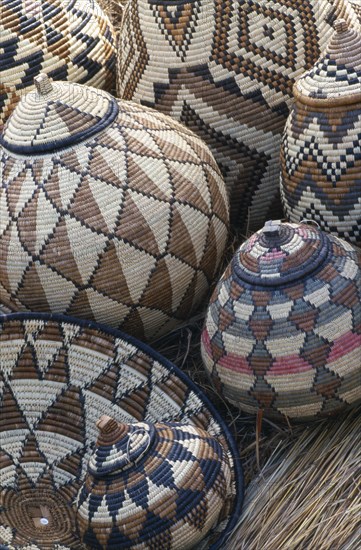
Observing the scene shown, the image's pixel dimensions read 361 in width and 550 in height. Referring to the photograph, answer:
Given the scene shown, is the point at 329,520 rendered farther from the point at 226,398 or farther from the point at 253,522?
the point at 226,398

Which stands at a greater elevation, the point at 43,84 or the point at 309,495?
the point at 43,84

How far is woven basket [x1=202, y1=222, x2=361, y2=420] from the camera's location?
2309 millimetres

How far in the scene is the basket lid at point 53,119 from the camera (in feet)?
8.50

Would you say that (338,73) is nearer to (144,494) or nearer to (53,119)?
(53,119)

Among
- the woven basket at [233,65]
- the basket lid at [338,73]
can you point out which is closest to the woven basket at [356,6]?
the woven basket at [233,65]

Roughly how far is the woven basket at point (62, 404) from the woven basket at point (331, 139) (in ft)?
1.74

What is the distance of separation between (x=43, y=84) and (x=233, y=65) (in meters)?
0.51

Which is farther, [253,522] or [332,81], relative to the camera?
[332,81]

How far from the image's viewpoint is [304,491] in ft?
7.75

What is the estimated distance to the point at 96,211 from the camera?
8.38 feet

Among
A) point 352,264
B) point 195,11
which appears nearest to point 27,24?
point 195,11

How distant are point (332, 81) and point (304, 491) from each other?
0.94 meters

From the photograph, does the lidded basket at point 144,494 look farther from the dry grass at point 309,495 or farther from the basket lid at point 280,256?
the basket lid at point 280,256

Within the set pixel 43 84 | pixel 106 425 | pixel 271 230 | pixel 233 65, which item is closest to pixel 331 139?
pixel 271 230
